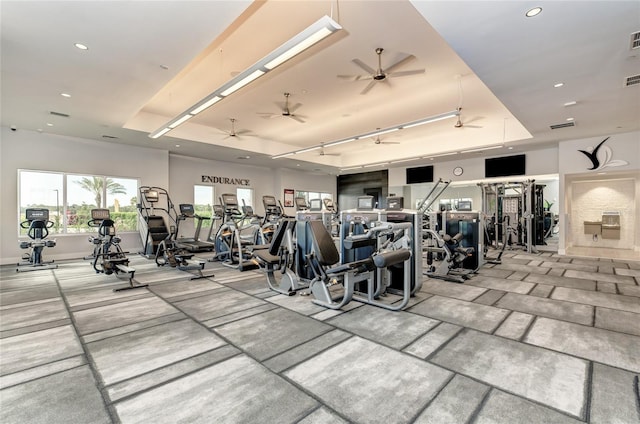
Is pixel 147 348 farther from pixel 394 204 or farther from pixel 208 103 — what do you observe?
pixel 208 103

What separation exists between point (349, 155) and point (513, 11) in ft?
33.8

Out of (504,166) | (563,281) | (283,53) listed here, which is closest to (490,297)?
(563,281)

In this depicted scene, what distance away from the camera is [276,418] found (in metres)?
1.71

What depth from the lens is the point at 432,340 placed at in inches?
108

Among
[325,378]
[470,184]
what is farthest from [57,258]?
[470,184]

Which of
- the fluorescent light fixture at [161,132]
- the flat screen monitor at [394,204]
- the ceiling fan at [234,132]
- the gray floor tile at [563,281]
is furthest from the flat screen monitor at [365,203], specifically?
the ceiling fan at [234,132]

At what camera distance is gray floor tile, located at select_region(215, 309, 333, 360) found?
102 inches

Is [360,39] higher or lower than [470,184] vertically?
higher

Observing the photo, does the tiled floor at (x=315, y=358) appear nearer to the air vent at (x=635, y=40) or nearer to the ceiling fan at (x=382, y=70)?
the air vent at (x=635, y=40)

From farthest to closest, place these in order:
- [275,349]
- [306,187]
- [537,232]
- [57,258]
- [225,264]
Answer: [306,187] → [537,232] → [57,258] → [225,264] → [275,349]

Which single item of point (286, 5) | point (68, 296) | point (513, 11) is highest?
point (286, 5)

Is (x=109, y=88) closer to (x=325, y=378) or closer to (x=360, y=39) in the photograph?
(x=360, y=39)

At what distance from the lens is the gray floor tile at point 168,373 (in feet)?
6.49

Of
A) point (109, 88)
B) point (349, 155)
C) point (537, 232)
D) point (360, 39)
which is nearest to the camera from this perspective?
point (360, 39)
